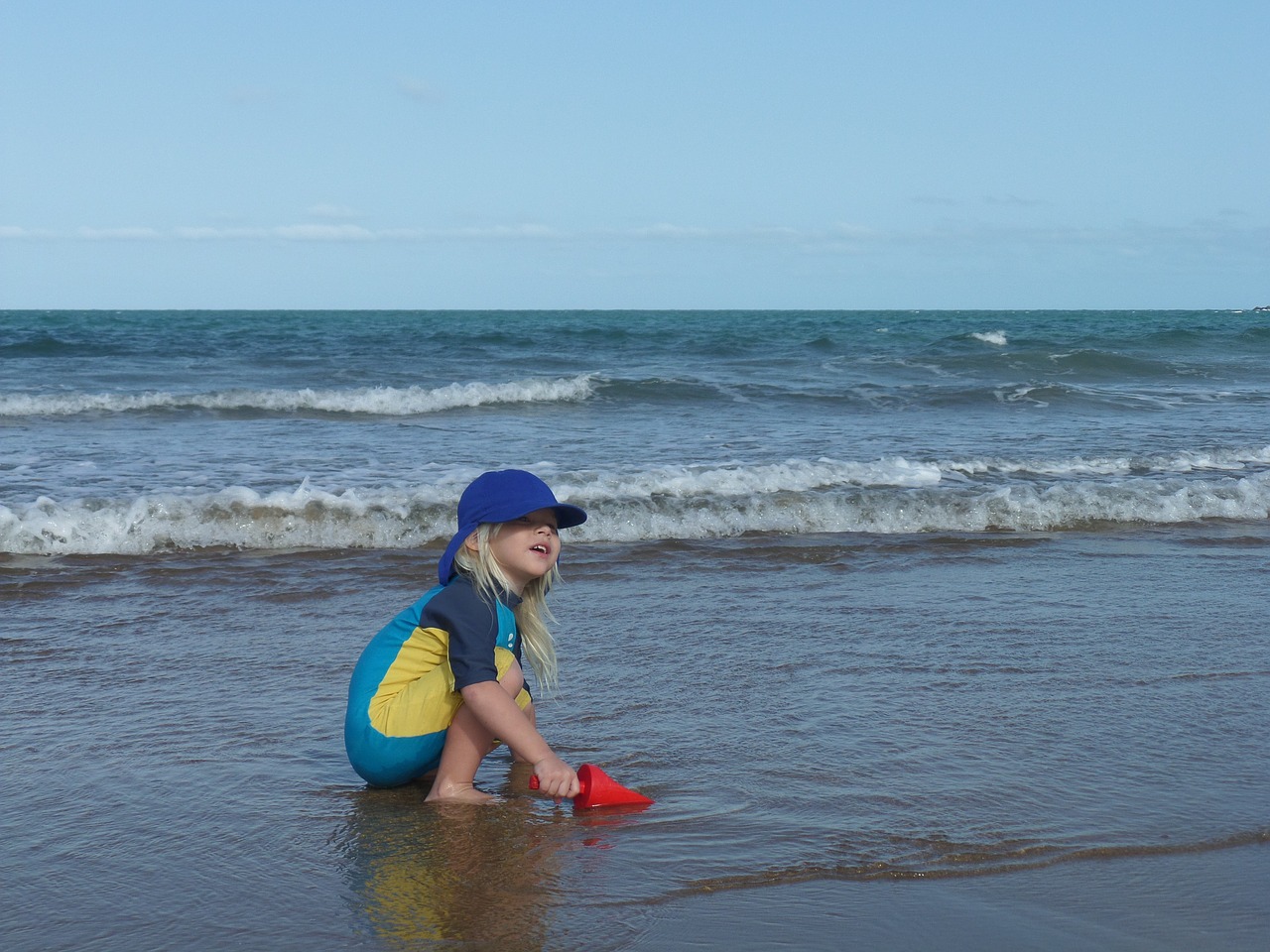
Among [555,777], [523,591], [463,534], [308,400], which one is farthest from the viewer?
[308,400]

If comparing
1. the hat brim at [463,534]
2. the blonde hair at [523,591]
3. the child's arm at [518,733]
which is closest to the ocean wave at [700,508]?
the blonde hair at [523,591]

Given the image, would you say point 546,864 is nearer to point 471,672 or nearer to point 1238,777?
point 471,672

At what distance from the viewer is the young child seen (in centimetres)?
323

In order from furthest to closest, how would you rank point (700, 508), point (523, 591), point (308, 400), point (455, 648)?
Result: point (308, 400) < point (700, 508) < point (523, 591) < point (455, 648)

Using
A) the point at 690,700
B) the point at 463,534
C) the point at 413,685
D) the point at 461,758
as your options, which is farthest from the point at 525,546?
the point at 690,700

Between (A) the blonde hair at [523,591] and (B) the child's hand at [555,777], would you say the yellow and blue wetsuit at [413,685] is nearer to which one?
(A) the blonde hair at [523,591]

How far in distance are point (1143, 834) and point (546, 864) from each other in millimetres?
1402

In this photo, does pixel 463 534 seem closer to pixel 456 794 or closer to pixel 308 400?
pixel 456 794

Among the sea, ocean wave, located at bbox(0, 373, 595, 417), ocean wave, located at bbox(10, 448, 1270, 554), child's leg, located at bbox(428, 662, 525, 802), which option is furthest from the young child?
ocean wave, located at bbox(0, 373, 595, 417)

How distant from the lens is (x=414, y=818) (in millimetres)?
3139

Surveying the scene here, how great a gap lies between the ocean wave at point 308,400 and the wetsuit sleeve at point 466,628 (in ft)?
39.5

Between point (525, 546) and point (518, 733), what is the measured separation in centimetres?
52

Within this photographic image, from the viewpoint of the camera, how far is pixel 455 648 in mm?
3162

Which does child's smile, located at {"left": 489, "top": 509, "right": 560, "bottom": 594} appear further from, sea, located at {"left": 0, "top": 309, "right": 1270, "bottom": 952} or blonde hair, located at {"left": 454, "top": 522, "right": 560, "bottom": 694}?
sea, located at {"left": 0, "top": 309, "right": 1270, "bottom": 952}
